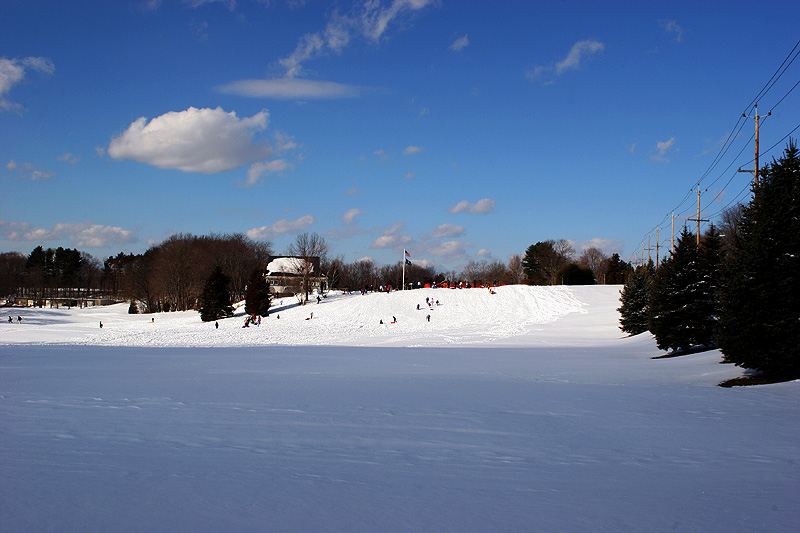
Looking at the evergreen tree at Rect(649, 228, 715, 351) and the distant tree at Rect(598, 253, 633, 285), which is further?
the distant tree at Rect(598, 253, 633, 285)

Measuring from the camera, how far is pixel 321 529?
4.93 metres

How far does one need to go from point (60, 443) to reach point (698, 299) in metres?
24.1

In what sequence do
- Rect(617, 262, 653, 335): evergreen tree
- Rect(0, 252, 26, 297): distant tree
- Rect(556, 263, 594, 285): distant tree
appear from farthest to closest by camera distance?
Rect(0, 252, 26, 297): distant tree < Rect(556, 263, 594, 285): distant tree < Rect(617, 262, 653, 335): evergreen tree

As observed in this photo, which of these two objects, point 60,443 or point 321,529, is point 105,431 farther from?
point 321,529

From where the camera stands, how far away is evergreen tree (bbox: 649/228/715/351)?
23.6 meters

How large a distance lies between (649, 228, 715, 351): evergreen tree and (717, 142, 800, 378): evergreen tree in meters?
8.33

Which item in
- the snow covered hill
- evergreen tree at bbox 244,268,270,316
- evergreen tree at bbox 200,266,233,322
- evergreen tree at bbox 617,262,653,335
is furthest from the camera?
evergreen tree at bbox 244,268,270,316

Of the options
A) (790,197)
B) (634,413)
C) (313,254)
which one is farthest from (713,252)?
(313,254)

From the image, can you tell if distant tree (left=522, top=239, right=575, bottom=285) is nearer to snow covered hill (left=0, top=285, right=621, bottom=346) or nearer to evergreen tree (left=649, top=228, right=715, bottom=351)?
snow covered hill (left=0, top=285, right=621, bottom=346)

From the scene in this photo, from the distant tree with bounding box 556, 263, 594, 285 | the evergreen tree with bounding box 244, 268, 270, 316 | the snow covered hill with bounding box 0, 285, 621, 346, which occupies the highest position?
the distant tree with bounding box 556, 263, 594, 285

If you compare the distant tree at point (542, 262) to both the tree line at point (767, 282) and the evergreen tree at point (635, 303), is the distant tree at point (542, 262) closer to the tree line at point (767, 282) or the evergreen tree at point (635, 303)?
the evergreen tree at point (635, 303)

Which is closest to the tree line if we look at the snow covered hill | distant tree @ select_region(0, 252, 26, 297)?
the snow covered hill

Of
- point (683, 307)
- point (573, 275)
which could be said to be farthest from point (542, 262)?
point (683, 307)

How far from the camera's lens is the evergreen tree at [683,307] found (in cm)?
2362
